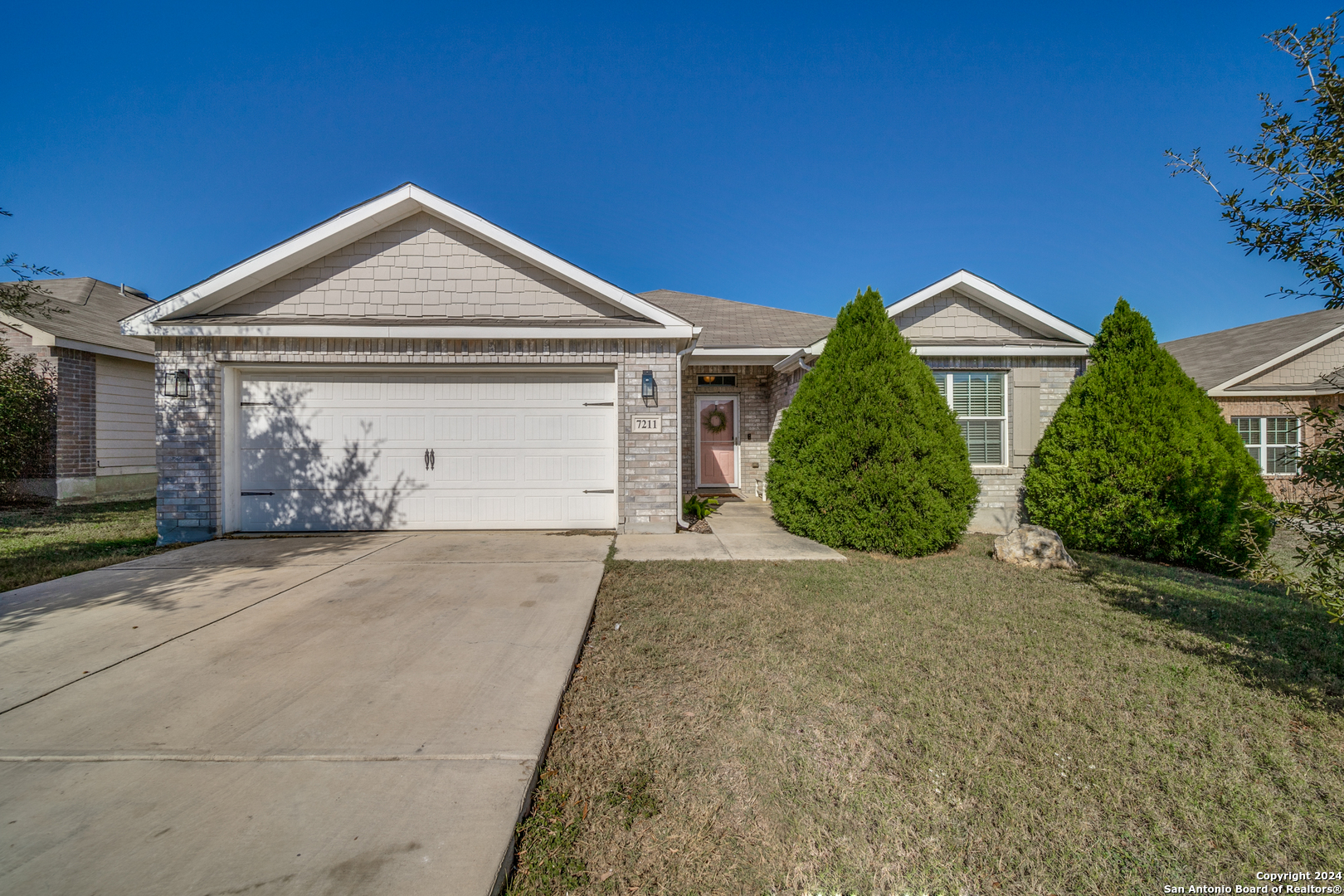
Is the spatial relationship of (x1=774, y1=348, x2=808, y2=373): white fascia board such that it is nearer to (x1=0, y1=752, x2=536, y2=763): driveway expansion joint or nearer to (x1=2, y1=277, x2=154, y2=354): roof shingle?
(x1=0, y1=752, x2=536, y2=763): driveway expansion joint

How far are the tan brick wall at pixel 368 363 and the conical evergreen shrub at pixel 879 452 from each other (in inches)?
80.6

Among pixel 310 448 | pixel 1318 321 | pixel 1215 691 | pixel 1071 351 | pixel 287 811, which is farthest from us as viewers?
pixel 1318 321

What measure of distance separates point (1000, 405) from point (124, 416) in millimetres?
17335

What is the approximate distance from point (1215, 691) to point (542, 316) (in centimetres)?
747

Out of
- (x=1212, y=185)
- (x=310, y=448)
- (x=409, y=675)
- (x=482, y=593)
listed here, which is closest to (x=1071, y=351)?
(x=1212, y=185)

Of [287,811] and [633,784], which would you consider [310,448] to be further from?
[633,784]

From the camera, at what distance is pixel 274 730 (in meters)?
2.66

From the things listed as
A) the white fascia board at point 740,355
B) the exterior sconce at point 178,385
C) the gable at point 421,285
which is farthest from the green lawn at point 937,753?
the exterior sconce at point 178,385

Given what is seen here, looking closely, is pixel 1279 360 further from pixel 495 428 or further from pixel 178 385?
pixel 178 385

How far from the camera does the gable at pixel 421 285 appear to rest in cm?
758

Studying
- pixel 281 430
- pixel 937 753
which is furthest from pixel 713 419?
pixel 937 753

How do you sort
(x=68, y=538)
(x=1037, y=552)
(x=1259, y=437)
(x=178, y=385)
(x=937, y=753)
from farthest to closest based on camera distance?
(x=1259, y=437) → (x=68, y=538) → (x=178, y=385) → (x=1037, y=552) → (x=937, y=753)

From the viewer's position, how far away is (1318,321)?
14.3 m

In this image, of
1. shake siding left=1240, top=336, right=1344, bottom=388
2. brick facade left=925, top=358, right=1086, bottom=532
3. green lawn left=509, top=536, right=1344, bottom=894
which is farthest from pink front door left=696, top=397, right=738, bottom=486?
shake siding left=1240, top=336, right=1344, bottom=388
